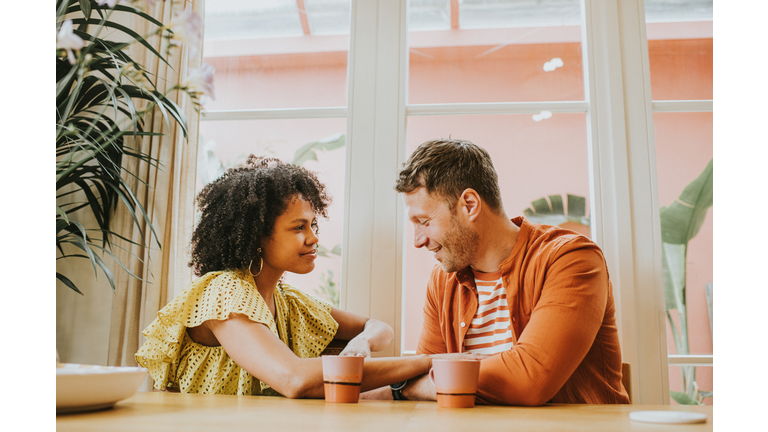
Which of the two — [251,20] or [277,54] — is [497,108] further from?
[251,20]

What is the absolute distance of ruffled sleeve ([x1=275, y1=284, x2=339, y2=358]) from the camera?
5.84 ft

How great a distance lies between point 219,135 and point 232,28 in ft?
1.71

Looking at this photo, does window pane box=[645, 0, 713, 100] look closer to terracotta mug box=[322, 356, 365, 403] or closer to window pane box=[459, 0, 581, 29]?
window pane box=[459, 0, 581, 29]

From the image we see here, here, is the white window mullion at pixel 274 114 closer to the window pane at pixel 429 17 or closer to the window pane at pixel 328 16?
the window pane at pixel 328 16

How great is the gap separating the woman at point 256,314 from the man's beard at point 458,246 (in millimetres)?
379

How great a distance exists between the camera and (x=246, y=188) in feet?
5.77

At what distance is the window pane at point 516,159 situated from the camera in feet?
7.27

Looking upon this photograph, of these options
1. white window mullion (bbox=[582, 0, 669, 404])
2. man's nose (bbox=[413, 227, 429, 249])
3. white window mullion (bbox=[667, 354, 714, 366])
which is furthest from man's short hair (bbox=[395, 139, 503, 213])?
white window mullion (bbox=[667, 354, 714, 366])

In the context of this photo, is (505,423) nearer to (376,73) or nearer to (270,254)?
(270,254)

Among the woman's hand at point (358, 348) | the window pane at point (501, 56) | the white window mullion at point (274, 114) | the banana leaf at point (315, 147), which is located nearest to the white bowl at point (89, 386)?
the woman's hand at point (358, 348)

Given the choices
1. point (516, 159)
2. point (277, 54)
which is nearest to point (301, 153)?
point (277, 54)

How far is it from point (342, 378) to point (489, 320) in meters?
0.76

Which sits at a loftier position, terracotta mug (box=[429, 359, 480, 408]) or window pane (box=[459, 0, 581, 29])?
window pane (box=[459, 0, 581, 29])
